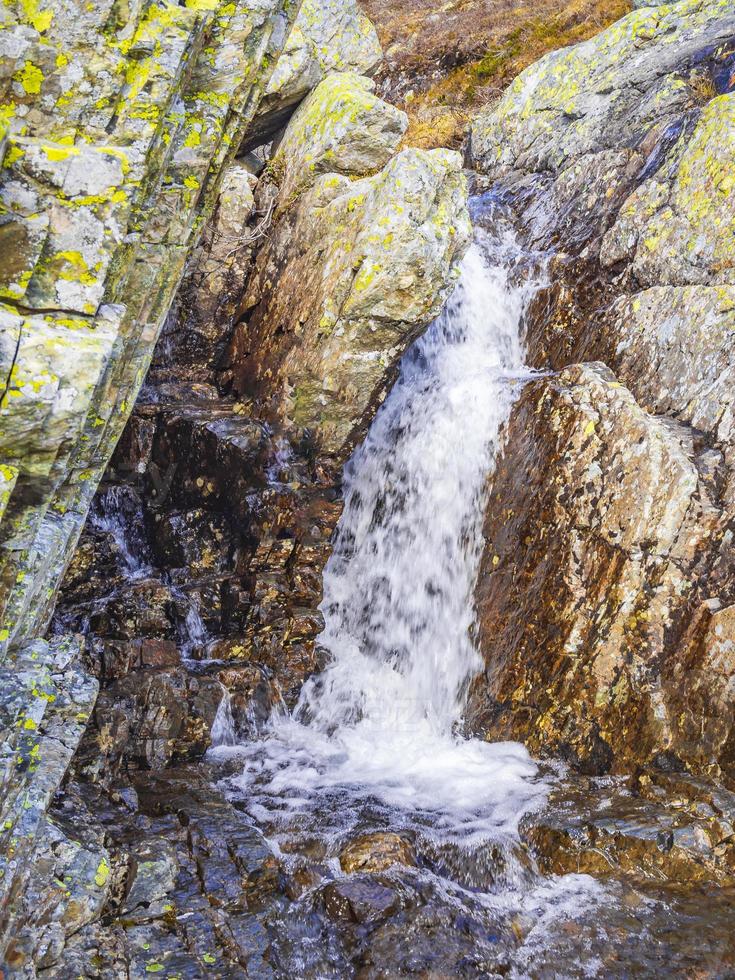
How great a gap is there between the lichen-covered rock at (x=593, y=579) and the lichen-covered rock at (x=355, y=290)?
294cm

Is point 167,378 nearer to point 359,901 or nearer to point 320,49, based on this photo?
point 359,901

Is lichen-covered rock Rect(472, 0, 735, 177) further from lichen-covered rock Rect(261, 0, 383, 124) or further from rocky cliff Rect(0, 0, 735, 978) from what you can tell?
lichen-covered rock Rect(261, 0, 383, 124)

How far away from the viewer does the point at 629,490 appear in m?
11.0

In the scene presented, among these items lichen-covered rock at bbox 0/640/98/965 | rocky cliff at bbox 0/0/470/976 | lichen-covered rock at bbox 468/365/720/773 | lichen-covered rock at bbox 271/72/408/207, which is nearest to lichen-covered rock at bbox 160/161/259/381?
rocky cliff at bbox 0/0/470/976

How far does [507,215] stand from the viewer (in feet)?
57.4

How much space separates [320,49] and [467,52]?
19.9 ft

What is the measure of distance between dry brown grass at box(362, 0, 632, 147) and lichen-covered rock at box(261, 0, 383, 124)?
2076mm

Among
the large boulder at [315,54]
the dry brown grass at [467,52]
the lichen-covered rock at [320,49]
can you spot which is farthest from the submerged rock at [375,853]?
the dry brown grass at [467,52]

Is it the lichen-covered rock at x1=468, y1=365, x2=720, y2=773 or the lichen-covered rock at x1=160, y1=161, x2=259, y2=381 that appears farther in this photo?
the lichen-covered rock at x1=160, y1=161, x2=259, y2=381

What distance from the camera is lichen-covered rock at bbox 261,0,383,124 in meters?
17.4

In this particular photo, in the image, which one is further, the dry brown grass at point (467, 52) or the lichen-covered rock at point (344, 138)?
the dry brown grass at point (467, 52)

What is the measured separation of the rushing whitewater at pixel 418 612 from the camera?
406 inches

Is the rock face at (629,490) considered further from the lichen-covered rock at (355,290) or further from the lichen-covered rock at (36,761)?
the lichen-covered rock at (36,761)

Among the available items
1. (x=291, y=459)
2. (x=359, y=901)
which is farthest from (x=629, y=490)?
(x=359, y=901)
